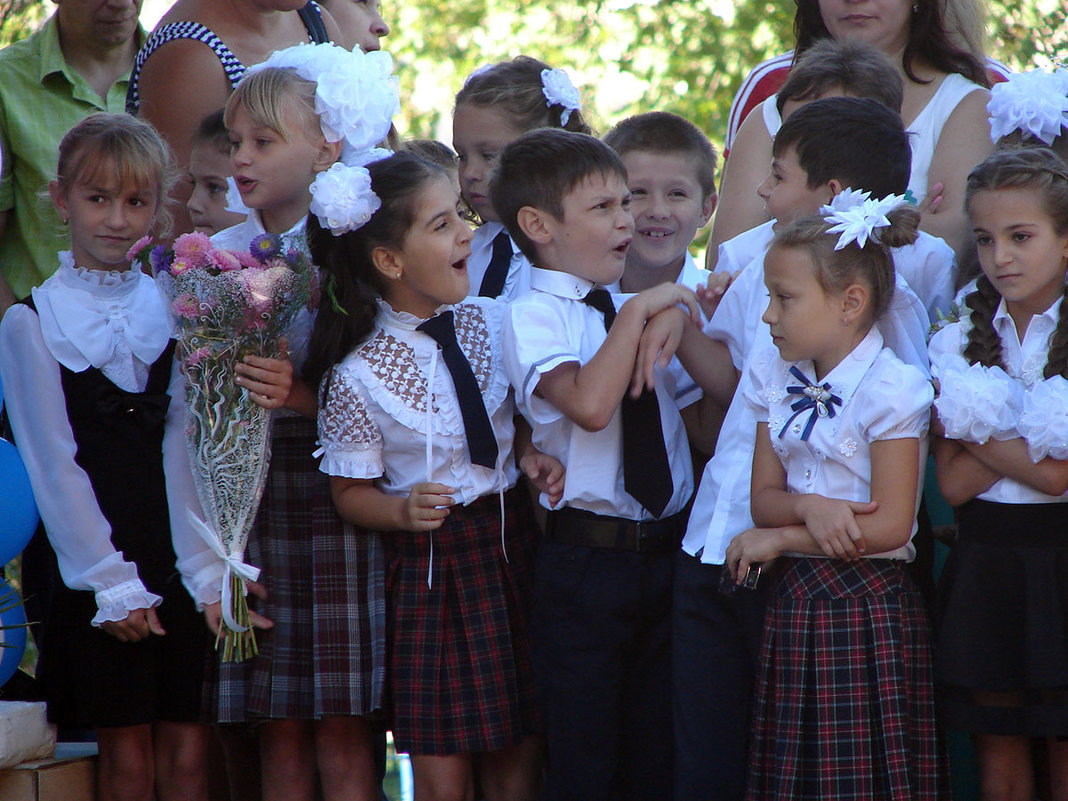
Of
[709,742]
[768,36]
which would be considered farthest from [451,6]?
[709,742]

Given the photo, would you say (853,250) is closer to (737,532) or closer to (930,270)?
(930,270)

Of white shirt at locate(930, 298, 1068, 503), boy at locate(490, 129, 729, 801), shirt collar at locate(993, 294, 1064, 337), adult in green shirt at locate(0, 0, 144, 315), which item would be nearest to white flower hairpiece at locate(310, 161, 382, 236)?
boy at locate(490, 129, 729, 801)

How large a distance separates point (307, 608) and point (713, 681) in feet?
3.30

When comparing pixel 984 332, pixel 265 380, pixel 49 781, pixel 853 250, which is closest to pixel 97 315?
pixel 265 380

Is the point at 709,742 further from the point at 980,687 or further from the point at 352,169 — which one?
the point at 352,169

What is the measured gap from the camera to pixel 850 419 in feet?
8.59

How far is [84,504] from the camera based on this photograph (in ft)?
10.3

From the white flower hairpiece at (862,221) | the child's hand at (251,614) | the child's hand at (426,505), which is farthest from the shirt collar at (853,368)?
the child's hand at (251,614)

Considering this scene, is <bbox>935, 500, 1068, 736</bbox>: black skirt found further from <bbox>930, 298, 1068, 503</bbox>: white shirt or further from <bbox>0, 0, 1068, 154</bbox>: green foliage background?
<bbox>0, 0, 1068, 154</bbox>: green foliage background

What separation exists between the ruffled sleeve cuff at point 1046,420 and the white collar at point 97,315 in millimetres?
2088

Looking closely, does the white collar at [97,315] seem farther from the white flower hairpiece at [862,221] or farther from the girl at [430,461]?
the white flower hairpiece at [862,221]

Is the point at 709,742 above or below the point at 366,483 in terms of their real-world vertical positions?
below

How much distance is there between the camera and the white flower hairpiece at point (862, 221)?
2.53 meters

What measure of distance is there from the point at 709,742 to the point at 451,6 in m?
9.74
